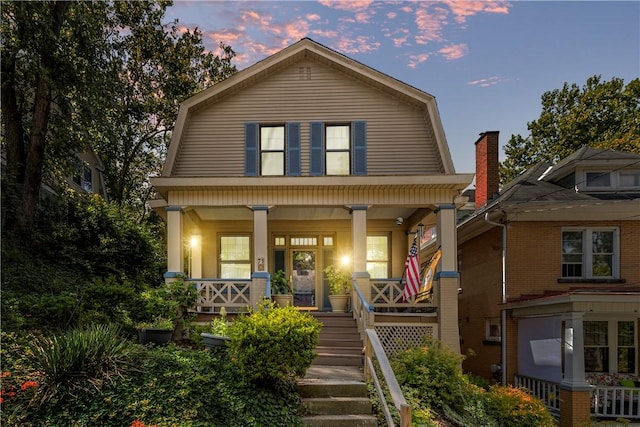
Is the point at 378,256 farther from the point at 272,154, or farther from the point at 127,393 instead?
the point at 127,393

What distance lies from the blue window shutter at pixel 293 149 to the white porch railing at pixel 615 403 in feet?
30.9

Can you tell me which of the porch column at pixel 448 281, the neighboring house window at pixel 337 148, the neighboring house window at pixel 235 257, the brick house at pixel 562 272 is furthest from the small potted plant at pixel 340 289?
the brick house at pixel 562 272

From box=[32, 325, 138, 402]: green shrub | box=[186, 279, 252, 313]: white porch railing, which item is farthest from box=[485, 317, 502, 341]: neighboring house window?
box=[32, 325, 138, 402]: green shrub

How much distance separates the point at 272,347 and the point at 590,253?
10672 mm

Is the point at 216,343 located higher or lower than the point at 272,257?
lower

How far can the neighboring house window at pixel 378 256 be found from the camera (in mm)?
13844

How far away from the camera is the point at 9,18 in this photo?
1195 cm

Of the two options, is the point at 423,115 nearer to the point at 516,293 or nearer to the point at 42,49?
the point at 516,293

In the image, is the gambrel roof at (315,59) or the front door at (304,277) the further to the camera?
the front door at (304,277)

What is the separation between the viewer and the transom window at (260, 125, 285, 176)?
12.3m

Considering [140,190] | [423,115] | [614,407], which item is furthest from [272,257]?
[140,190]

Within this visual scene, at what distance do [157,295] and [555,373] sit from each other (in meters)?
10.3

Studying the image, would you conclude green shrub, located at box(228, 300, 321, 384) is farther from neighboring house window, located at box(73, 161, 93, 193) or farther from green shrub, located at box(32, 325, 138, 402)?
neighboring house window, located at box(73, 161, 93, 193)

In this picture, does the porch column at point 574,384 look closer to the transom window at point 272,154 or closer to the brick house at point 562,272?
the brick house at point 562,272
